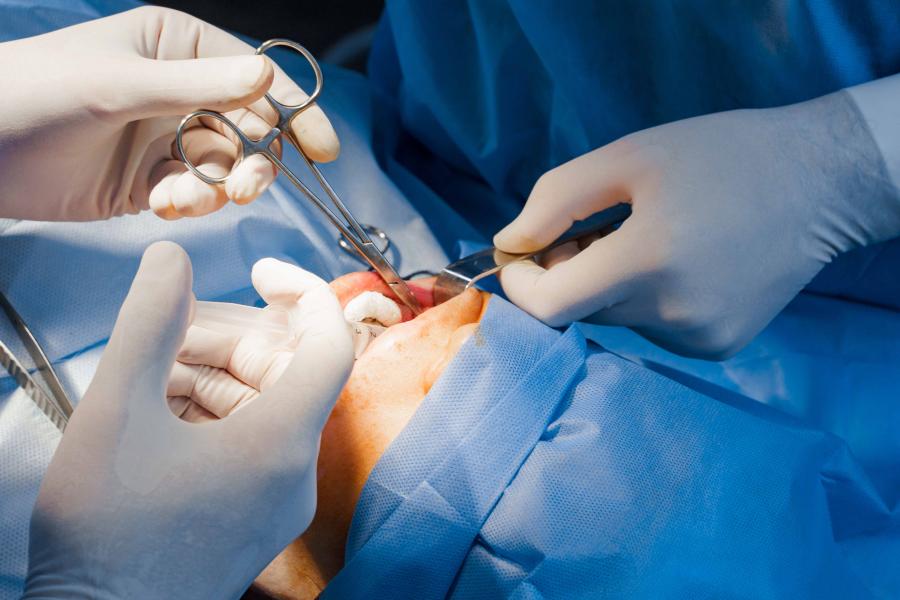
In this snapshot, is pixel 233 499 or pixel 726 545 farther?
pixel 726 545

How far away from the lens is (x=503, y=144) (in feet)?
4.99

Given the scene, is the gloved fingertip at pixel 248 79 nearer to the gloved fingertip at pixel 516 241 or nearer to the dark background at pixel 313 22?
the gloved fingertip at pixel 516 241

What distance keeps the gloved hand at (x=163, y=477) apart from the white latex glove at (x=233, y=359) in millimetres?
103

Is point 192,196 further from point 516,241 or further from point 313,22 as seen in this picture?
point 313,22

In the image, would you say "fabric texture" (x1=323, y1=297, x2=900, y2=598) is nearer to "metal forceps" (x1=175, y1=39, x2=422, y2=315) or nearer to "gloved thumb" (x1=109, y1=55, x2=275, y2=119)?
"metal forceps" (x1=175, y1=39, x2=422, y2=315)

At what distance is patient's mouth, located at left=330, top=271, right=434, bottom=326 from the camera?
115 cm

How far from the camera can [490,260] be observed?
1237 mm

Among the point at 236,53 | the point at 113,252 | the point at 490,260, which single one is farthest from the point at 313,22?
the point at 490,260

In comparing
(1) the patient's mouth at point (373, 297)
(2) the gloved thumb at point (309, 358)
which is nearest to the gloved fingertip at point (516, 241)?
(1) the patient's mouth at point (373, 297)

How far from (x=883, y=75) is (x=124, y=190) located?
4.15ft

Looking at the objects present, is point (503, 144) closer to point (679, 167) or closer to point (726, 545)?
point (679, 167)

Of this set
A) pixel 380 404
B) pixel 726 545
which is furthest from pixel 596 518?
pixel 380 404

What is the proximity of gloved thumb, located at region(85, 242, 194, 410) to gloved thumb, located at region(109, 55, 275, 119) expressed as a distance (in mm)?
266

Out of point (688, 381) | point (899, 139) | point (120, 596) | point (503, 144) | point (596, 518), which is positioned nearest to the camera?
point (120, 596)
